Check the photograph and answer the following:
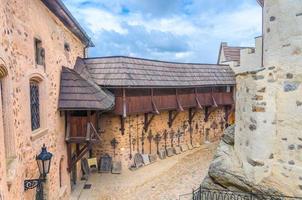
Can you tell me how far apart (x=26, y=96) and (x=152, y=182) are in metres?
6.98

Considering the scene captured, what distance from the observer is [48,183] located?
25.9 ft

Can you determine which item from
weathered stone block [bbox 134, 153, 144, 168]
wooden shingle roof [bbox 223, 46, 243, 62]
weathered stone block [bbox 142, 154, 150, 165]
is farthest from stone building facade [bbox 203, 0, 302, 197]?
wooden shingle roof [bbox 223, 46, 243, 62]

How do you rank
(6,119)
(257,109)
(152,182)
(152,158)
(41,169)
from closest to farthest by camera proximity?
(6,119), (257,109), (41,169), (152,182), (152,158)

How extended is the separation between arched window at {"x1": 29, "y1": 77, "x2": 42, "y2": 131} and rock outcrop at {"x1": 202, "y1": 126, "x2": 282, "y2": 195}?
479 centimetres

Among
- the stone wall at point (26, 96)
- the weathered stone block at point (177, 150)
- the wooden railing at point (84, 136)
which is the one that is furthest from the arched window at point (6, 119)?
the weathered stone block at point (177, 150)

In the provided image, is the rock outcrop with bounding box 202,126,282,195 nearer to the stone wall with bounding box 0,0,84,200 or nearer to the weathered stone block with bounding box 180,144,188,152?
the stone wall with bounding box 0,0,84,200

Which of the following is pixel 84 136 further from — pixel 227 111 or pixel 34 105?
pixel 227 111

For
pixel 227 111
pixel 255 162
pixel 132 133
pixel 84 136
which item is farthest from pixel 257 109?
pixel 227 111

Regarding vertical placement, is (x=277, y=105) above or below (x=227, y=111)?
above

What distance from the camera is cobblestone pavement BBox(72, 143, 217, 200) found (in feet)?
34.0

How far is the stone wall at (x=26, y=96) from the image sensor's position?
5279 mm

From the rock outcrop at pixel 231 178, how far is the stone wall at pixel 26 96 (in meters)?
4.33

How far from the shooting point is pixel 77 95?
9.86 m

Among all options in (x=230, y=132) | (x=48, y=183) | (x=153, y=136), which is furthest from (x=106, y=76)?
(x=230, y=132)
